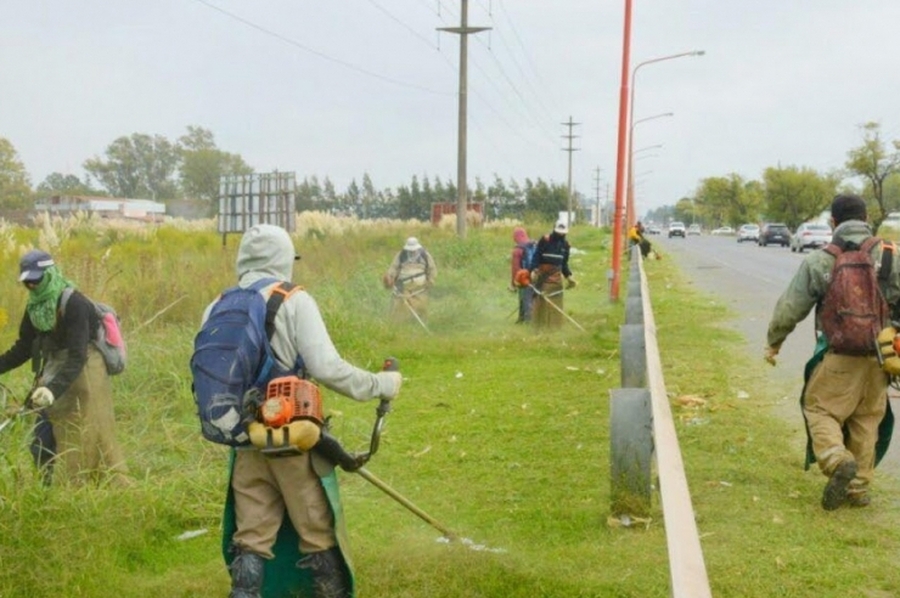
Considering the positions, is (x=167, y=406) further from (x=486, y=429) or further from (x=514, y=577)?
(x=514, y=577)

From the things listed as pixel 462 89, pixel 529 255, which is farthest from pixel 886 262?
pixel 462 89

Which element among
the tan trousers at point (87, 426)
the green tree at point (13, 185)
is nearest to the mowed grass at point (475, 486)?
the tan trousers at point (87, 426)

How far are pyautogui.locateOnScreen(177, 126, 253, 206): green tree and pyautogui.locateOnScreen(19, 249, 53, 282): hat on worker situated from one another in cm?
4646

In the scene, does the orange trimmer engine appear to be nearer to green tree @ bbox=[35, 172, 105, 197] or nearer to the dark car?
green tree @ bbox=[35, 172, 105, 197]

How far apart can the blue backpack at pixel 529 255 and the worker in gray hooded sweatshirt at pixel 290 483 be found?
11.2m

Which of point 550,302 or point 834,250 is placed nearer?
point 834,250

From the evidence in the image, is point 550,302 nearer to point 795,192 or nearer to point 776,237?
point 776,237

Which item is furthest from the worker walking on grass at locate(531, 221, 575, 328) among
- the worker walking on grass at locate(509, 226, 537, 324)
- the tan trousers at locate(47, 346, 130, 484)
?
the tan trousers at locate(47, 346, 130, 484)

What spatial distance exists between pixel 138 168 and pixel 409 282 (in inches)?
1588

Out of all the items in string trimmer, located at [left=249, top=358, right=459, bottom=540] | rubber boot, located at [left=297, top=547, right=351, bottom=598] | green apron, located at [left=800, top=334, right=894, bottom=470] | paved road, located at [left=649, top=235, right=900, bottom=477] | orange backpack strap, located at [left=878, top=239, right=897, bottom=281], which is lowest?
paved road, located at [left=649, top=235, right=900, bottom=477]

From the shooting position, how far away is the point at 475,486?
22.8ft

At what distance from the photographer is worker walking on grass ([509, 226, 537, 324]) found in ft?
49.9

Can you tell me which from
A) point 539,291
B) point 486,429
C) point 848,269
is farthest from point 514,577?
point 539,291

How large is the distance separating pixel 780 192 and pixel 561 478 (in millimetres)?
106929
